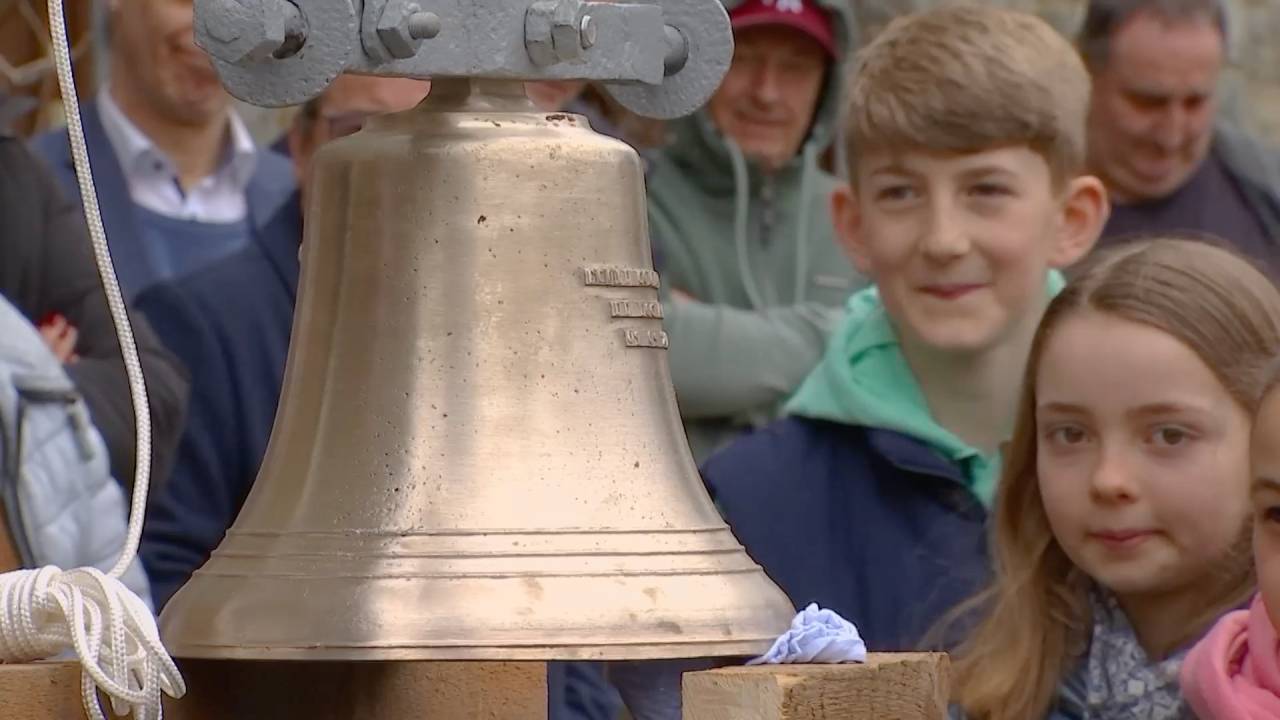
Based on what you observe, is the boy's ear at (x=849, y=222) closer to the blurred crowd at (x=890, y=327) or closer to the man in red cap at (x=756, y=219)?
the blurred crowd at (x=890, y=327)

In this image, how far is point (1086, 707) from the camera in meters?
2.83

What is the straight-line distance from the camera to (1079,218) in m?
3.63

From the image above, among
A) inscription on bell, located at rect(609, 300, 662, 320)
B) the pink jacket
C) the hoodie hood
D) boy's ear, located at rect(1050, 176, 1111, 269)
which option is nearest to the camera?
inscription on bell, located at rect(609, 300, 662, 320)

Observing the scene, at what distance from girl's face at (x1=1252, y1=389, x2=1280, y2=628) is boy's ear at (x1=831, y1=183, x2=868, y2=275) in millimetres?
1174

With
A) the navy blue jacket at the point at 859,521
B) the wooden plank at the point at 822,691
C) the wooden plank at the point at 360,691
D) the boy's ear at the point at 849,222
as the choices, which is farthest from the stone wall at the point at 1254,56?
the wooden plank at the point at 822,691

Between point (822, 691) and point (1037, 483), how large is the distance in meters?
1.03

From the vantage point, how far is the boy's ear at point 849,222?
3624 mm

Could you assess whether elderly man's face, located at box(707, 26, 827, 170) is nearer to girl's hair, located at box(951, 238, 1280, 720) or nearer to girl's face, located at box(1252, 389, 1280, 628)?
girl's hair, located at box(951, 238, 1280, 720)

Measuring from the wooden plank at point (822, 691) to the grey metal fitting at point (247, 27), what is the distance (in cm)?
55

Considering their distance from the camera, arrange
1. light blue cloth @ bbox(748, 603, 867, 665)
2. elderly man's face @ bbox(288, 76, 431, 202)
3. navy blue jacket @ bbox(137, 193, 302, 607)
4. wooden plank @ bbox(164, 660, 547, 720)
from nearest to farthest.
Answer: light blue cloth @ bbox(748, 603, 867, 665)
wooden plank @ bbox(164, 660, 547, 720)
navy blue jacket @ bbox(137, 193, 302, 607)
elderly man's face @ bbox(288, 76, 431, 202)

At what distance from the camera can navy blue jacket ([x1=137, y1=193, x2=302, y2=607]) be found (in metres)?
3.73

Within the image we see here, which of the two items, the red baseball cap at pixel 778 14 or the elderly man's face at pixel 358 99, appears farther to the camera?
the red baseball cap at pixel 778 14

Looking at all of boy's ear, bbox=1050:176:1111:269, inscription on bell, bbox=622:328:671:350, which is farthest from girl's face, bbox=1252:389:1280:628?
boy's ear, bbox=1050:176:1111:269

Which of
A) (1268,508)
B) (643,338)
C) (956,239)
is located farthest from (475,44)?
(956,239)
